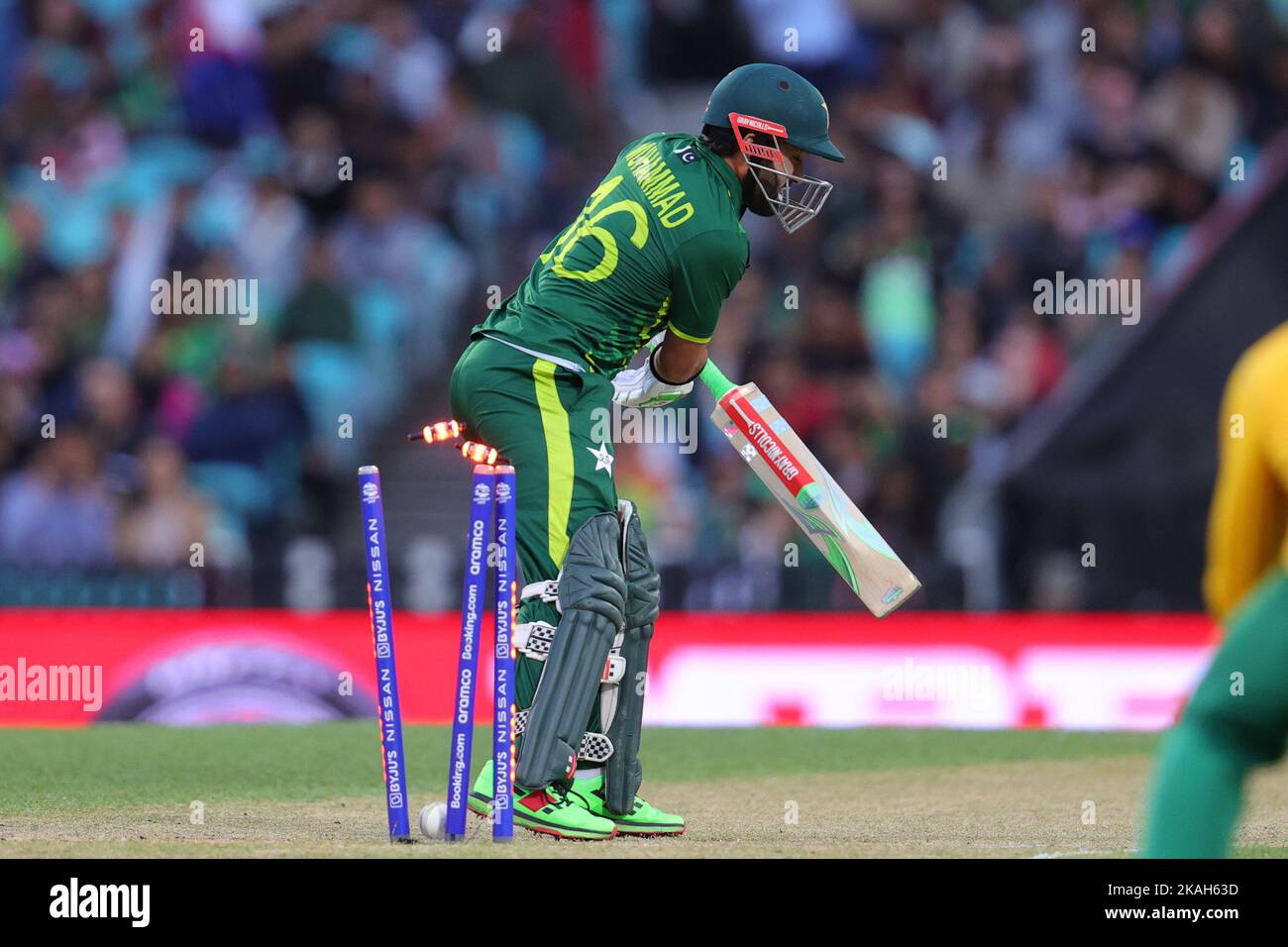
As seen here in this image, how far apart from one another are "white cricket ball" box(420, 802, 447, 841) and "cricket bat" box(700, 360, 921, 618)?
1434 mm

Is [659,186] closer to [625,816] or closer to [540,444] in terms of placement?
[540,444]

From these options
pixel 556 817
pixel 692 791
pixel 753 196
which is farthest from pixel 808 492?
pixel 692 791

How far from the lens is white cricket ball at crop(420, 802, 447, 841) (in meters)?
5.26

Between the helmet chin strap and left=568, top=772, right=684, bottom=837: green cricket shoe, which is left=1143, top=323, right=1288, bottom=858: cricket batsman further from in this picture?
the helmet chin strap

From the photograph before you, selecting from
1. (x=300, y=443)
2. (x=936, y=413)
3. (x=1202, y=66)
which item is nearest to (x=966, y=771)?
(x=936, y=413)

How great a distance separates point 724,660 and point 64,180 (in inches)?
233

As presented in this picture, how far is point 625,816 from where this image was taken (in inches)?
226

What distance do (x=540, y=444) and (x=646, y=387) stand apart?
56 cm

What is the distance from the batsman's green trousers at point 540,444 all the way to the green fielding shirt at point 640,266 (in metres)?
0.08

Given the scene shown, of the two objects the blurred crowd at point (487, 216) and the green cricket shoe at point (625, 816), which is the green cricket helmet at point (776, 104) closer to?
the green cricket shoe at point (625, 816)

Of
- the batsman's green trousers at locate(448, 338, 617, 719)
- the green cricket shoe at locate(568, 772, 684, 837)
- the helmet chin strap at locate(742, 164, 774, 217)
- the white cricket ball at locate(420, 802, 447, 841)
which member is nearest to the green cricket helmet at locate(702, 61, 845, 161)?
the helmet chin strap at locate(742, 164, 774, 217)

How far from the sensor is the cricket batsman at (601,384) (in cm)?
547

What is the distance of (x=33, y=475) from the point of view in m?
11.5

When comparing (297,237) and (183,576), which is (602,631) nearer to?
(183,576)
